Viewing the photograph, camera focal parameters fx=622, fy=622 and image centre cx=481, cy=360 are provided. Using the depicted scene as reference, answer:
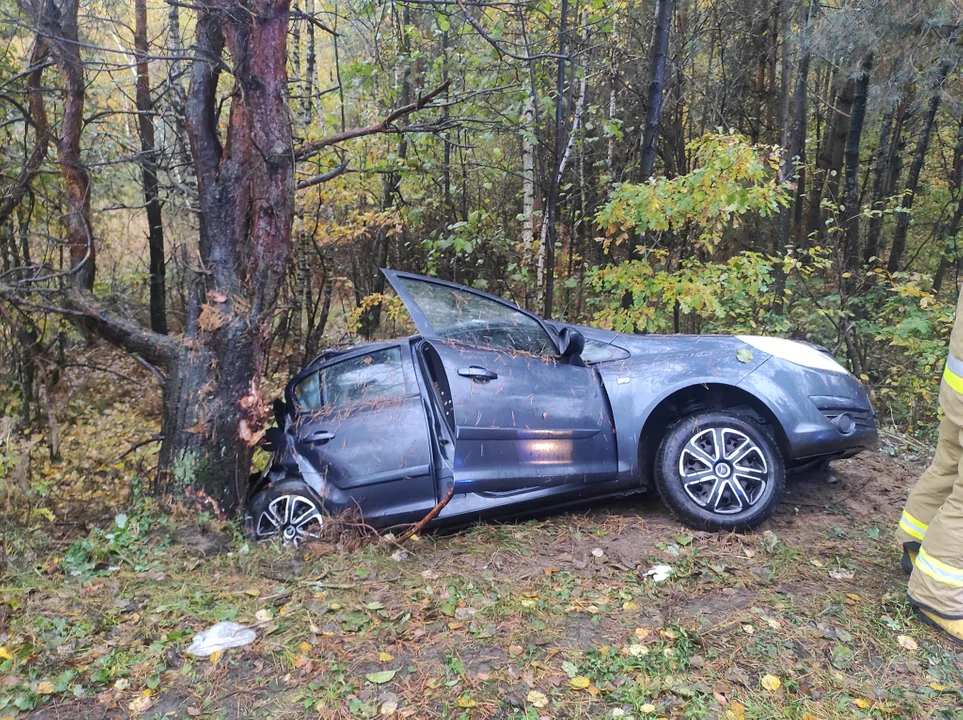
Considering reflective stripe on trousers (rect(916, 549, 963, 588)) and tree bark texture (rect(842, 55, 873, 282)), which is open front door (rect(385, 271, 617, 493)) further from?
tree bark texture (rect(842, 55, 873, 282))

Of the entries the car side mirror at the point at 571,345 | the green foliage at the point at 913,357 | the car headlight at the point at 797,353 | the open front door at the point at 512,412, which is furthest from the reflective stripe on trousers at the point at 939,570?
the green foliage at the point at 913,357

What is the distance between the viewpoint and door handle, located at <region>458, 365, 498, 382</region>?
3.97 metres

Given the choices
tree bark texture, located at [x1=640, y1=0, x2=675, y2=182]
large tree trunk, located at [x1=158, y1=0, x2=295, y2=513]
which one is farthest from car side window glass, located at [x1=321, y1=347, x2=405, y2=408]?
tree bark texture, located at [x1=640, y1=0, x2=675, y2=182]

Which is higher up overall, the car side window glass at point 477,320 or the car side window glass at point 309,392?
the car side window glass at point 477,320

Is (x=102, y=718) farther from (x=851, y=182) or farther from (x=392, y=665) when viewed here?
(x=851, y=182)

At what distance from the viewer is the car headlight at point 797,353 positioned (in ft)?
13.1

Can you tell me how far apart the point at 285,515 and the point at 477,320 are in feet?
6.28

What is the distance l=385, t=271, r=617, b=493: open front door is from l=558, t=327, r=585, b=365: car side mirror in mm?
62

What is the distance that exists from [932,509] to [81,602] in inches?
174

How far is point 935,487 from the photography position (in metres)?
3.10

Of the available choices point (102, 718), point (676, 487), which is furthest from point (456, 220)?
point (102, 718)

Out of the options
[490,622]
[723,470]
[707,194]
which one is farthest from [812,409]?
[707,194]

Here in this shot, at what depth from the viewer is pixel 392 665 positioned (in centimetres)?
277

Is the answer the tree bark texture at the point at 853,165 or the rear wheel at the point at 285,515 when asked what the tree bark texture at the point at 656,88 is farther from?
the rear wheel at the point at 285,515
